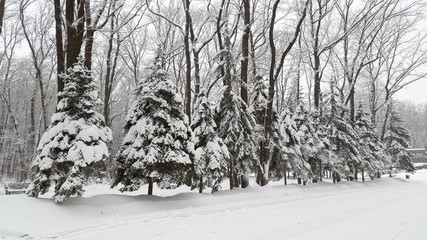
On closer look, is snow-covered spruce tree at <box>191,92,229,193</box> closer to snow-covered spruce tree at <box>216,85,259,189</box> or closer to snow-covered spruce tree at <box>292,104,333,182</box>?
snow-covered spruce tree at <box>216,85,259,189</box>

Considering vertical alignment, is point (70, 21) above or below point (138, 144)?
above

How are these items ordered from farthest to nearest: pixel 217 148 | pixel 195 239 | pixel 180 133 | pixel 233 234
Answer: pixel 217 148 < pixel 180 133 < pixel 233 234 < pixel 195 239

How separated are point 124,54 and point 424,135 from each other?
88.3 metres

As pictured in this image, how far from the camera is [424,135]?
83625 mm

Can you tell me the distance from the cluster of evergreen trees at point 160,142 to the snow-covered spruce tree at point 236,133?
0.14ft

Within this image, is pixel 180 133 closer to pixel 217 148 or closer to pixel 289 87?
pixel 217 148

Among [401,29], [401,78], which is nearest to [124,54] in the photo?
[401,29]

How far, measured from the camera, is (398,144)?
3534 centimetres

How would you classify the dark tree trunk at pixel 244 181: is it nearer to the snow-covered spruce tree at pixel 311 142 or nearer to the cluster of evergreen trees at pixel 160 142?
the cluster of evergreen trees at pixel 160 142

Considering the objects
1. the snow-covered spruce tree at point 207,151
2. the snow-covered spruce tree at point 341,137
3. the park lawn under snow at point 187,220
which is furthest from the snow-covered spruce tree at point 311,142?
the park lawn under snow at point 187,220

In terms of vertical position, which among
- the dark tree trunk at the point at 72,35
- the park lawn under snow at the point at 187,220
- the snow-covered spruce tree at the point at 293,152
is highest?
the dark tree trunk at the point at 72,35

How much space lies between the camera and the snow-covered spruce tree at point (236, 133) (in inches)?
505

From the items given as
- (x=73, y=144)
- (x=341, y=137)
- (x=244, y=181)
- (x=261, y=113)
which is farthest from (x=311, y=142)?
(x=73, y=144)

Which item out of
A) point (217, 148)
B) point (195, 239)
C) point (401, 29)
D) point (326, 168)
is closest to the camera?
point (195, 239)
